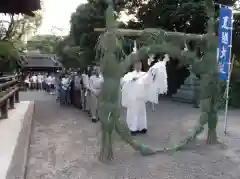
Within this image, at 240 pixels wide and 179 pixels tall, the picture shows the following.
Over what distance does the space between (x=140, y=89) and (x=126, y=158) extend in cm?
200

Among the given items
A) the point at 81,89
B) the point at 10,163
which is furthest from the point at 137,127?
the point at 81,89

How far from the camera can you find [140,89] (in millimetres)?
7547

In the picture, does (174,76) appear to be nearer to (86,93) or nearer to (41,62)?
(86,93)

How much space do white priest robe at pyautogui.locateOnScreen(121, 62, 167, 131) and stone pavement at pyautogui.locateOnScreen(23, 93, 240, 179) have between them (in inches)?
21.2

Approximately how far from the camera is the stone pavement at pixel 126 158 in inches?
202

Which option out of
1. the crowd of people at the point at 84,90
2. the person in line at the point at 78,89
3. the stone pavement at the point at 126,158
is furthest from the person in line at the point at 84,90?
the stone pavement at the point at 126,158

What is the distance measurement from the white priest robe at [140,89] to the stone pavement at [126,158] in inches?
21.2

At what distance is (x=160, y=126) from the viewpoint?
378 inches

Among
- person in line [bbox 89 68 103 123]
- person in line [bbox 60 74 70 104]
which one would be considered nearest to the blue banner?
person in line [bbox 89 68 103 123]

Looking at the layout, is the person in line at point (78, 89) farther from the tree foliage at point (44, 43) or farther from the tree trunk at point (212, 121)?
the tree foliage at point (44, 43)

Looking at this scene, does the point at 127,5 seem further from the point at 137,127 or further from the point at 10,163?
the point at 10,163

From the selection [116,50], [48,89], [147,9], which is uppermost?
[147,9]

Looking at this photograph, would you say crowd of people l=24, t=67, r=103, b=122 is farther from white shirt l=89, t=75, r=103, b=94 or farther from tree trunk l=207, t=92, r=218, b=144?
tree trunk l=207, t=92, r=218, b=144

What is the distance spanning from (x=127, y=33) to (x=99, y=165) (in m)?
2.38
